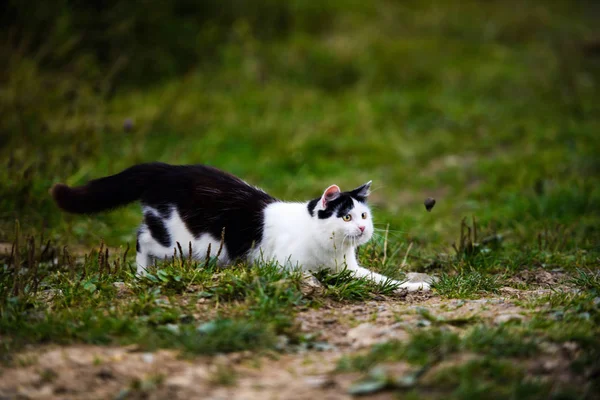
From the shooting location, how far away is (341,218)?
3857 mm

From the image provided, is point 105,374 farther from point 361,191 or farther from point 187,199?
point 361,191

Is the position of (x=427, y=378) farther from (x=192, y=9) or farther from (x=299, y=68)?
(x=192, y=9)

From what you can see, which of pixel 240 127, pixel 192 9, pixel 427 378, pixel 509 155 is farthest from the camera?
pixel 192 9

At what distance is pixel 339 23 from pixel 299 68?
73.2 inches

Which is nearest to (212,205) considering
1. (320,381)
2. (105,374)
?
(105,374)

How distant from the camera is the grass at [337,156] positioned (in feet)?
10.0

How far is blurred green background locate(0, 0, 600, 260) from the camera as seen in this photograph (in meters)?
6.23

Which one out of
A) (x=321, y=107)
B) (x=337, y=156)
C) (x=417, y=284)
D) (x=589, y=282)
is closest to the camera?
(x=589, y=282)

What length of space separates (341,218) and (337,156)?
465 centimetres

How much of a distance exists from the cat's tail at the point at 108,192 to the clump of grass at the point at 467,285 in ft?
6.02

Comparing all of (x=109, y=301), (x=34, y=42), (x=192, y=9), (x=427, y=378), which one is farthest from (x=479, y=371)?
(x=192, y=9)

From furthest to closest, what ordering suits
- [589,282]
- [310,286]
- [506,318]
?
[589,282] < [310,286] < [506,318]

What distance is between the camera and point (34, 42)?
8.33 m

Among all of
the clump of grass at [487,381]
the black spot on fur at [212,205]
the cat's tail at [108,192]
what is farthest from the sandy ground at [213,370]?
the cat's tail at [108,192]
